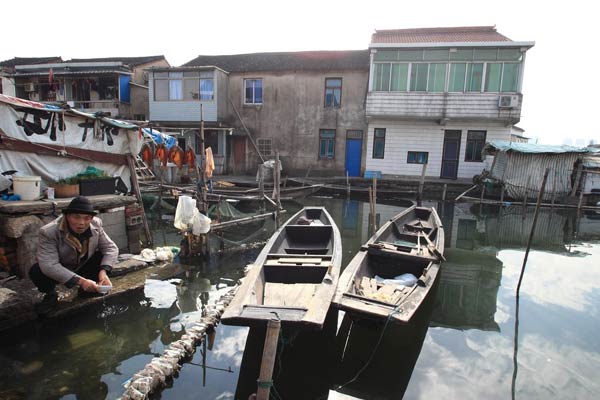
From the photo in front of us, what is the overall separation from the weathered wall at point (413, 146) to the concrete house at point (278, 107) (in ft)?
4.62

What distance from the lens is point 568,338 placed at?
18.0 feet

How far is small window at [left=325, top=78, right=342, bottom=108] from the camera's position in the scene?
21.0 m

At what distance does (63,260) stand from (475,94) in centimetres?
1868

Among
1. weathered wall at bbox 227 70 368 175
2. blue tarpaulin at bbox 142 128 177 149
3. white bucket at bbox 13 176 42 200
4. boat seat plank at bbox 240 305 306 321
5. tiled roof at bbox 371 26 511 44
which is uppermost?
tiled roof at bbox 371 26 511 44

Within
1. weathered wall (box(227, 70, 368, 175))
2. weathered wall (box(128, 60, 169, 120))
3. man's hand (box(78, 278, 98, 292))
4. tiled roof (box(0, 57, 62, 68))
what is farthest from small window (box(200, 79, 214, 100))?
man's hand (box(78, 278, 98, 292))

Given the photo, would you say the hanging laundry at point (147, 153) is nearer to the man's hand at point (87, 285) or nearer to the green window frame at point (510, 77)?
the man's hand at point (87, 285)

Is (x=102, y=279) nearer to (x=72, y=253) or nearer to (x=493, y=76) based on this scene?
(x=72, y=253)

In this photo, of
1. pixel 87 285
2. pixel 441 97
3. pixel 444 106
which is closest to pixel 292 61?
pixel 441 97

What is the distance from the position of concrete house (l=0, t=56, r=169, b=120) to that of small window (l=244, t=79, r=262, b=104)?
672 cm

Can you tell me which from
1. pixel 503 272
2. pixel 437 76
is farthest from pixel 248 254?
pixel 437 76

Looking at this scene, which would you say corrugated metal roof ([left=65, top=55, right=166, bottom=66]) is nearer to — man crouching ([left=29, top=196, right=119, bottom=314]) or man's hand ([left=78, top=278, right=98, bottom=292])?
man crouching ([left=29, top=196, right=119, bottom=314])

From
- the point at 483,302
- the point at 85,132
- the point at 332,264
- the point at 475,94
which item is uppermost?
the point at 475,94

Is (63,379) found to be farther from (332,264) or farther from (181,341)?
(332,264)

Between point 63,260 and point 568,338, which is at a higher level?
point 63,260
